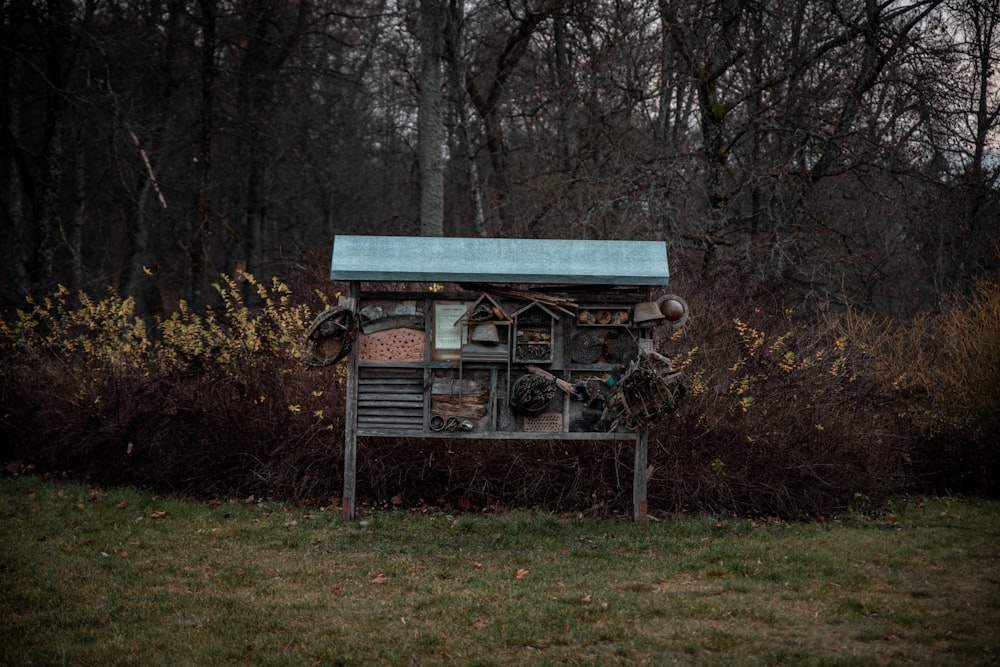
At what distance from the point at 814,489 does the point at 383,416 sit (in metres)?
4.36

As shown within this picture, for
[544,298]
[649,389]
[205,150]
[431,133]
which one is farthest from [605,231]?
[649,389]

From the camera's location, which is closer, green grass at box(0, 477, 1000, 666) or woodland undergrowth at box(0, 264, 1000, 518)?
green grass at box(0, 477, 1000, 666)

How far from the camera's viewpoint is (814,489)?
973 centimetres

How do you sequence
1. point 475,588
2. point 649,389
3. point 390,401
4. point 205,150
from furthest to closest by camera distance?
point 205,150 < point 390,401 < point 649,389 < point 475,588

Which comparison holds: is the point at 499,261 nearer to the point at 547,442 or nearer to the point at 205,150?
the point at 547,442

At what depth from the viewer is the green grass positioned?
555 cm

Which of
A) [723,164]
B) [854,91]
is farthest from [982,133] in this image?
[723,164]

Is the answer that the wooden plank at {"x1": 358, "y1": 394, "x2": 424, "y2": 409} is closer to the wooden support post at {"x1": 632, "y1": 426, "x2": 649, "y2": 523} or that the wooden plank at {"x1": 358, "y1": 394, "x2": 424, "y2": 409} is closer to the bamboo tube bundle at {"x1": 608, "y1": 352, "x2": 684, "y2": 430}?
the bamboo tube bundle at {"x1": 608, "y1": 352, "x2": 684, "y2": 430}

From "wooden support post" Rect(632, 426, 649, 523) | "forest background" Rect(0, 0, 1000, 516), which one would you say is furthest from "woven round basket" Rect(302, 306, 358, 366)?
"wooden support post" Rect(632, 426, 649, 523)

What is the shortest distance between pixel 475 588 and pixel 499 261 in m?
3.07

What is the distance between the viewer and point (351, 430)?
898 centimetres

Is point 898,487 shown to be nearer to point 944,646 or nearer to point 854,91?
point 944,646

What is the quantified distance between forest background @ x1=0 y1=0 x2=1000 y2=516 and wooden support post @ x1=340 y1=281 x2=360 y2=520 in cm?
80

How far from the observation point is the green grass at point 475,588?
18.2 ft
